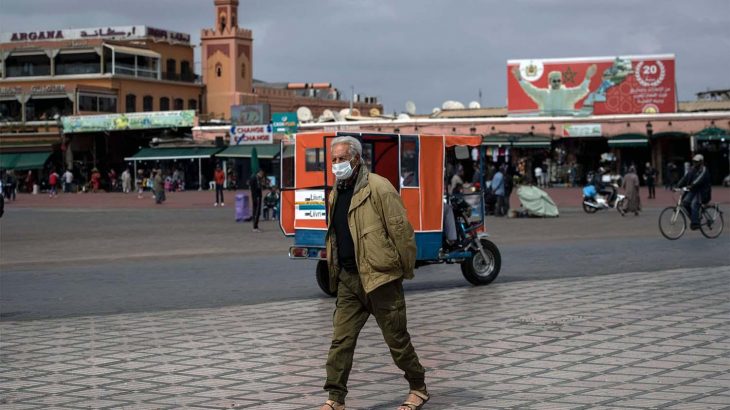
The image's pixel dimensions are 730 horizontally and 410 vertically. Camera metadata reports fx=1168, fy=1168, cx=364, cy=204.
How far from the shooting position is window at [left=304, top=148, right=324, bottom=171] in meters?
14.8

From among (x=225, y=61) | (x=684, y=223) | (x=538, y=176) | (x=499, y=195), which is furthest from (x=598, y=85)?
(x=684, y=223)

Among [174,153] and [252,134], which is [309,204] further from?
[174,153]

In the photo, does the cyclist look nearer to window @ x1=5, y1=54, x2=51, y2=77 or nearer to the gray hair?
the gray hair

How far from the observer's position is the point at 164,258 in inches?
751

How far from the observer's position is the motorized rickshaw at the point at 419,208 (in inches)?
526

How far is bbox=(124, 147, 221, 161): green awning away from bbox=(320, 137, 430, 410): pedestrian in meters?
58.2

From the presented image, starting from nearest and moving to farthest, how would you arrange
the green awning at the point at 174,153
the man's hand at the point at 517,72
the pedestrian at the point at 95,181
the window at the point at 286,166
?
the window at the point at 286,166 < the green awning at the point at 174,153 < the pedestrian at the point at 95,181 < the man's hand at the point at 517,72

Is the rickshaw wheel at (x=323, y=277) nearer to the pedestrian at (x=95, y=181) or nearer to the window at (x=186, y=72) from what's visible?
the pedestrian at (x=95, y=181)

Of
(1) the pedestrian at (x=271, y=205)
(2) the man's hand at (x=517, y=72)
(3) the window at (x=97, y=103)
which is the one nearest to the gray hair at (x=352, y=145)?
(1) the pedestrian at (x=271, y=205)

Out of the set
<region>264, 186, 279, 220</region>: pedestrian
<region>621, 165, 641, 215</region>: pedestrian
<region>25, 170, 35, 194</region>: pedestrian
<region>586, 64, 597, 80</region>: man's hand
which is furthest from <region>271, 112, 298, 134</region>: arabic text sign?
<region>25, 170, 35, 194</region>: pedestrian

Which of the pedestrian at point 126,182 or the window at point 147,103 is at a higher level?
the window at point 147,103

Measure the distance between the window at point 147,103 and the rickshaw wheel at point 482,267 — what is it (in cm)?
7144

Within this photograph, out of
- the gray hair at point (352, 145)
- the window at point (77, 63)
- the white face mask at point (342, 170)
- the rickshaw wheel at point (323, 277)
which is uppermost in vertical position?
the window at point (77, 63)

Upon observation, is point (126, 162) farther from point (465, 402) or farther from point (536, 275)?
point (465, 402)
